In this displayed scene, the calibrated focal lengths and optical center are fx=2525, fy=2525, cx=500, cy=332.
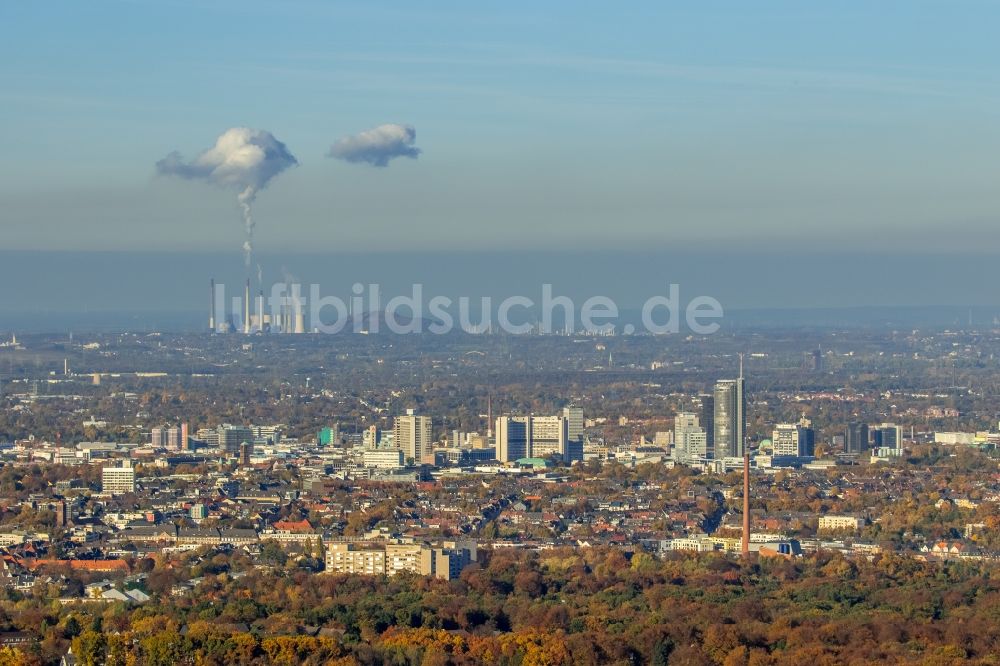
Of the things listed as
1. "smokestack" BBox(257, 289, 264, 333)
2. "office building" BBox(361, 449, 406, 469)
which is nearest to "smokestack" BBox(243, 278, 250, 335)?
"smokestack" BBox(257, 289, 264, 333)

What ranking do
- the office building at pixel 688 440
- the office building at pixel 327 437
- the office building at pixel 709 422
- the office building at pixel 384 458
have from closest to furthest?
the office building at pixel 384 458
the office building at pixel 688 440
the office building at pixel 709 422
the office building at pixel 327 437

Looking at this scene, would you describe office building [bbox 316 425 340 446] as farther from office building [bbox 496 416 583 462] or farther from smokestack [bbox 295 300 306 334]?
smokestack [bbox 295 300 306 334]

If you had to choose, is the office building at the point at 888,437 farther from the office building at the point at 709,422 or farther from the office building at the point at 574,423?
the office building at the point at 574,423

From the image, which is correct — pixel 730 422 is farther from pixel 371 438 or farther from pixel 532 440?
pixel 371 438

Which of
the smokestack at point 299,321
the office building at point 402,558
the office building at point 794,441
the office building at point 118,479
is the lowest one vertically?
the office building at point 402,558

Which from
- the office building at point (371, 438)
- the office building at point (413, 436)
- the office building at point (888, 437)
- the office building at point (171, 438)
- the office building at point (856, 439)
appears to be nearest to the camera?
the office building at point (413, 436)

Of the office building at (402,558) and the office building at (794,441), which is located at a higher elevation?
the office building at (794,441)

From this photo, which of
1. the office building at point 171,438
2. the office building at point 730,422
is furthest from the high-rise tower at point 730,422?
the office building at point 171,438

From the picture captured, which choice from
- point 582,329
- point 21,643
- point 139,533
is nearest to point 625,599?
point 21,643
